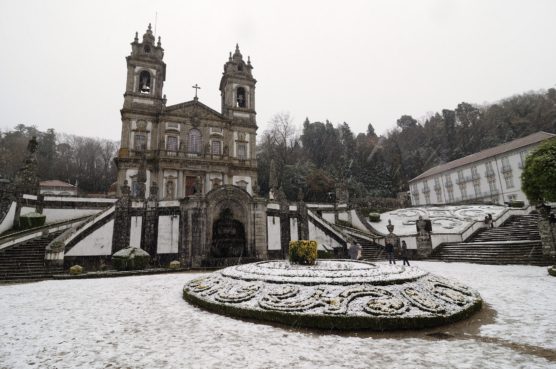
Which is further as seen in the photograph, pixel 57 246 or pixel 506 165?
pixel 506 165

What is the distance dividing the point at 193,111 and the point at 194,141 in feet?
12.4

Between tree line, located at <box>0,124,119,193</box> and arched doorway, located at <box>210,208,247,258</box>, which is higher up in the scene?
tree line, located at <box>0,124,119,193</box>

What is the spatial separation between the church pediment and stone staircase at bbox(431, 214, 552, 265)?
93.8ft

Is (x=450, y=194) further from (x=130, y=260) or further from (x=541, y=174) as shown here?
(x=130, y=260)

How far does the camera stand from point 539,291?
9227 millimetres

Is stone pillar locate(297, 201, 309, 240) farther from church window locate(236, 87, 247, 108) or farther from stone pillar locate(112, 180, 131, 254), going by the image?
church window locate(236, 87, 247, 108)

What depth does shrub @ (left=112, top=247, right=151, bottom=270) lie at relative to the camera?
16.7 metres

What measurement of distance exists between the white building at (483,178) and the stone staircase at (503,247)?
19.0 metres

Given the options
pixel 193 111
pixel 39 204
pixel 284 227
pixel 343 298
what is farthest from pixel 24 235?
pixel 193 111

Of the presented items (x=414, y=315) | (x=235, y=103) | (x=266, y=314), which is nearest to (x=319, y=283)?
(x=266, y=314)

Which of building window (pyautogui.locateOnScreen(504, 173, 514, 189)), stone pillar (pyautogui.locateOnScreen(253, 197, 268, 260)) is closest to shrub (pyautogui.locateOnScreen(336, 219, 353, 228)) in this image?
stone pillar (pyautogui.locateOnScreen(253, 197, 268, 260))

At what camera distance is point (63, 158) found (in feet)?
212

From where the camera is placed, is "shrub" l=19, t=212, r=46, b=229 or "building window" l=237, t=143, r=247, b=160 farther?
"building window" l=237, t=143, r=247, b=160

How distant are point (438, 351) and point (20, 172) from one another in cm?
2837
